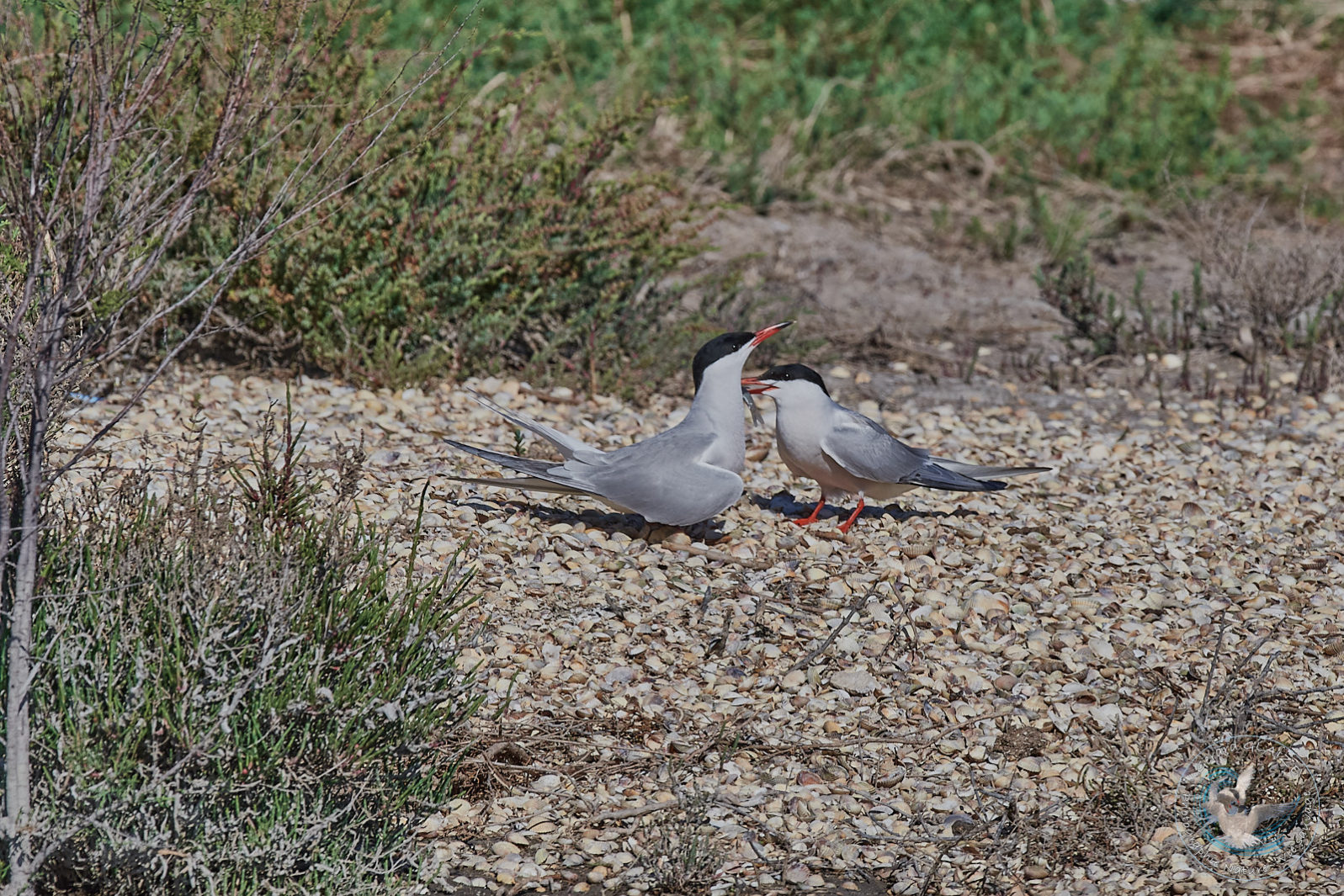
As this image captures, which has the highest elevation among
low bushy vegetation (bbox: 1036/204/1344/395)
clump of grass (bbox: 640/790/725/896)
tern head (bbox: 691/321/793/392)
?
tern head (bbox: 691/321/793/392)

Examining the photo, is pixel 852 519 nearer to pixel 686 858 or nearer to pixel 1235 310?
pixel 686 858

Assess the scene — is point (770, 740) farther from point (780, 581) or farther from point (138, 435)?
point (138, 435)

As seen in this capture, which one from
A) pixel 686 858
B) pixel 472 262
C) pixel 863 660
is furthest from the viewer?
pixel 472 262

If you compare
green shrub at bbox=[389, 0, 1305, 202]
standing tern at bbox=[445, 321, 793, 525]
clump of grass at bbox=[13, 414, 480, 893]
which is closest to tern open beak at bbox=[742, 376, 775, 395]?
standing tern at bbox=[445, 321, 793, 525]

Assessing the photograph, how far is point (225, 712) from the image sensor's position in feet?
8.37

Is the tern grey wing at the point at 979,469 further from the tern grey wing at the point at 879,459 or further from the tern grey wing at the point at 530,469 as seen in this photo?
the tern grey wing at the point at 530,469

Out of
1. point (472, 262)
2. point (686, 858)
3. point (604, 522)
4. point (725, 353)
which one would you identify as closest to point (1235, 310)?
point (725, 353)

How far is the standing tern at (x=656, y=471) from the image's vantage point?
4.12 m

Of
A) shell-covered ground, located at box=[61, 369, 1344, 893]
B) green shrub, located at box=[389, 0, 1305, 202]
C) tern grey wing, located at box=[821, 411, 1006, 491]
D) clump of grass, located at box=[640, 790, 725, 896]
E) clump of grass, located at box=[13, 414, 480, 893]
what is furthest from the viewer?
green shrub, located at box=[389, 0, 1305, 202]

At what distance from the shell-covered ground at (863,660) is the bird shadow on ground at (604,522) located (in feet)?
0.05

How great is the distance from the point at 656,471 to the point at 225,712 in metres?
1.79

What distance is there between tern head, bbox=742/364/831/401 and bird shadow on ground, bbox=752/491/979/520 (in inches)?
17.0

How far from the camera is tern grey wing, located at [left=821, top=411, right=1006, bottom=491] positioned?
4.37 m

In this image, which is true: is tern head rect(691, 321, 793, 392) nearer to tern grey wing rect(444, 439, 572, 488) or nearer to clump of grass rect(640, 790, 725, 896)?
tern grey wing rect(444, 439, 572, 488)
